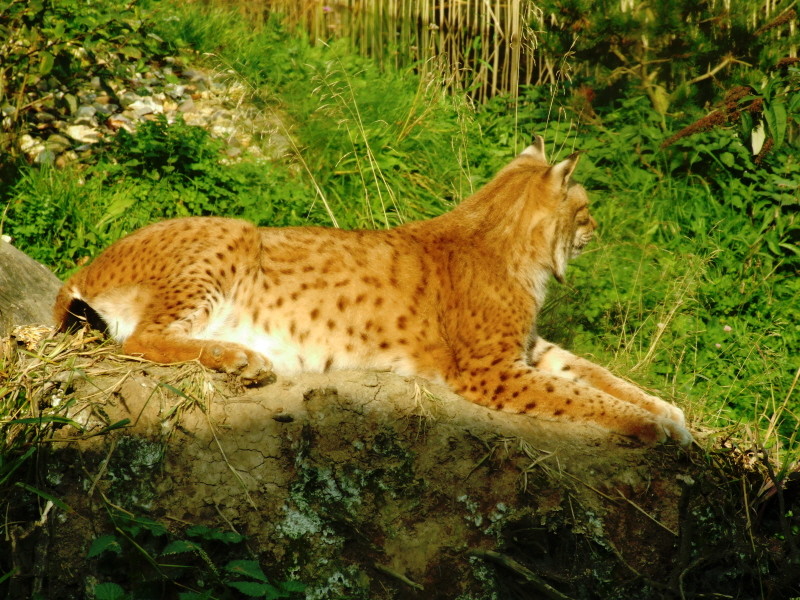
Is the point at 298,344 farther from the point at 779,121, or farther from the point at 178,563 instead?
the point at 779,121

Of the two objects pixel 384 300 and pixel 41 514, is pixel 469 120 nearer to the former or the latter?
pixel 384 300

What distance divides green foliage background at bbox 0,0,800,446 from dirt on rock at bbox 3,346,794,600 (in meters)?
1.37

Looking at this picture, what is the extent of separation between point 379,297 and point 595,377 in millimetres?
1323

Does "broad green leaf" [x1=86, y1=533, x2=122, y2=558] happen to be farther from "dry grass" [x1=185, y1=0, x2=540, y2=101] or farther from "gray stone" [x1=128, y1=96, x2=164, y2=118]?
"dry grass" [x1=185, y1=0, x2=540, y2=101]

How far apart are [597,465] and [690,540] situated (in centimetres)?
49

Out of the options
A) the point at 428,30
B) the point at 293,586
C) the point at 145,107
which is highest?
the point at 428,30

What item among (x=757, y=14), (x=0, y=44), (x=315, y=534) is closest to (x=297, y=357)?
(x=315, y=534)

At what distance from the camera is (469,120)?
763cm

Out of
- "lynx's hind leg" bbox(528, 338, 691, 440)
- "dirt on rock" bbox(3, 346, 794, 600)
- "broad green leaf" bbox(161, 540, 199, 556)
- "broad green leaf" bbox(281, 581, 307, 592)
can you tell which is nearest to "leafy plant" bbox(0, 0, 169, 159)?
"dirt on rock" bbox(3, 346, 794, 600)

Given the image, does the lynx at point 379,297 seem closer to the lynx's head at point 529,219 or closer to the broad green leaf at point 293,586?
the lynx's head at point 529,219

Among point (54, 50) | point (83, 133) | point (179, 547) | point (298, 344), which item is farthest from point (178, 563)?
point (83, 133)

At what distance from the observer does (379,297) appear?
479cm

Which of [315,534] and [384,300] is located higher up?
[384,300]

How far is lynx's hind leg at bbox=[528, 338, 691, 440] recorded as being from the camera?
4602mm
